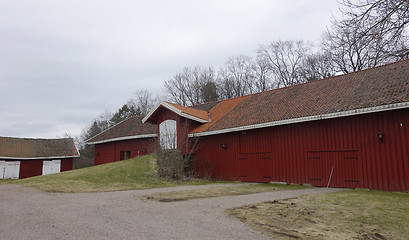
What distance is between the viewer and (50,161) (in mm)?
28531

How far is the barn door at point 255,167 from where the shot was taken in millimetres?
13297

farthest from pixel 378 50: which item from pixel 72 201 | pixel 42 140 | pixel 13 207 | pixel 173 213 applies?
pixel 42 140

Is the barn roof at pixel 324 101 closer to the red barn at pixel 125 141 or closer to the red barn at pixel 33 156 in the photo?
the red barn at pixel 125 141

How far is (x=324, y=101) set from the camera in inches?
476

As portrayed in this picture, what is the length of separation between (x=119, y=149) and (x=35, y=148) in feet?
42.1

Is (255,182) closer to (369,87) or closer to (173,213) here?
(369,87)

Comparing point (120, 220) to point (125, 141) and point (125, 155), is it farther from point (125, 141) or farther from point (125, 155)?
point (125, 155)

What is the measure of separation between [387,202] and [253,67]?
28.9m

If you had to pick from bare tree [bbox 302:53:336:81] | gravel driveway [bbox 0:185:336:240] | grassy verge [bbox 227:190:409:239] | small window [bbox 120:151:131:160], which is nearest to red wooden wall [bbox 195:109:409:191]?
grassy verge [bbox 227:190:409:239]

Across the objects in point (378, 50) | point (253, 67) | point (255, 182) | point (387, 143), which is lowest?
point (255, 182)

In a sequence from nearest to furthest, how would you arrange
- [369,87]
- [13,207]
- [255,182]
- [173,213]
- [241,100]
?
[173,213] < [13,207] < [369,87] < [255,182] < [241,100]

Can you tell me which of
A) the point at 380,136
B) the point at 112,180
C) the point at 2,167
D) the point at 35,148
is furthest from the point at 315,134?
the point at 35,148

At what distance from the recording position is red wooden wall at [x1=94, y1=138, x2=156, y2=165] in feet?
66.3

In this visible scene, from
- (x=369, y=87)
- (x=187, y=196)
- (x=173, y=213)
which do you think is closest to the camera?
(x=173, y=213)
